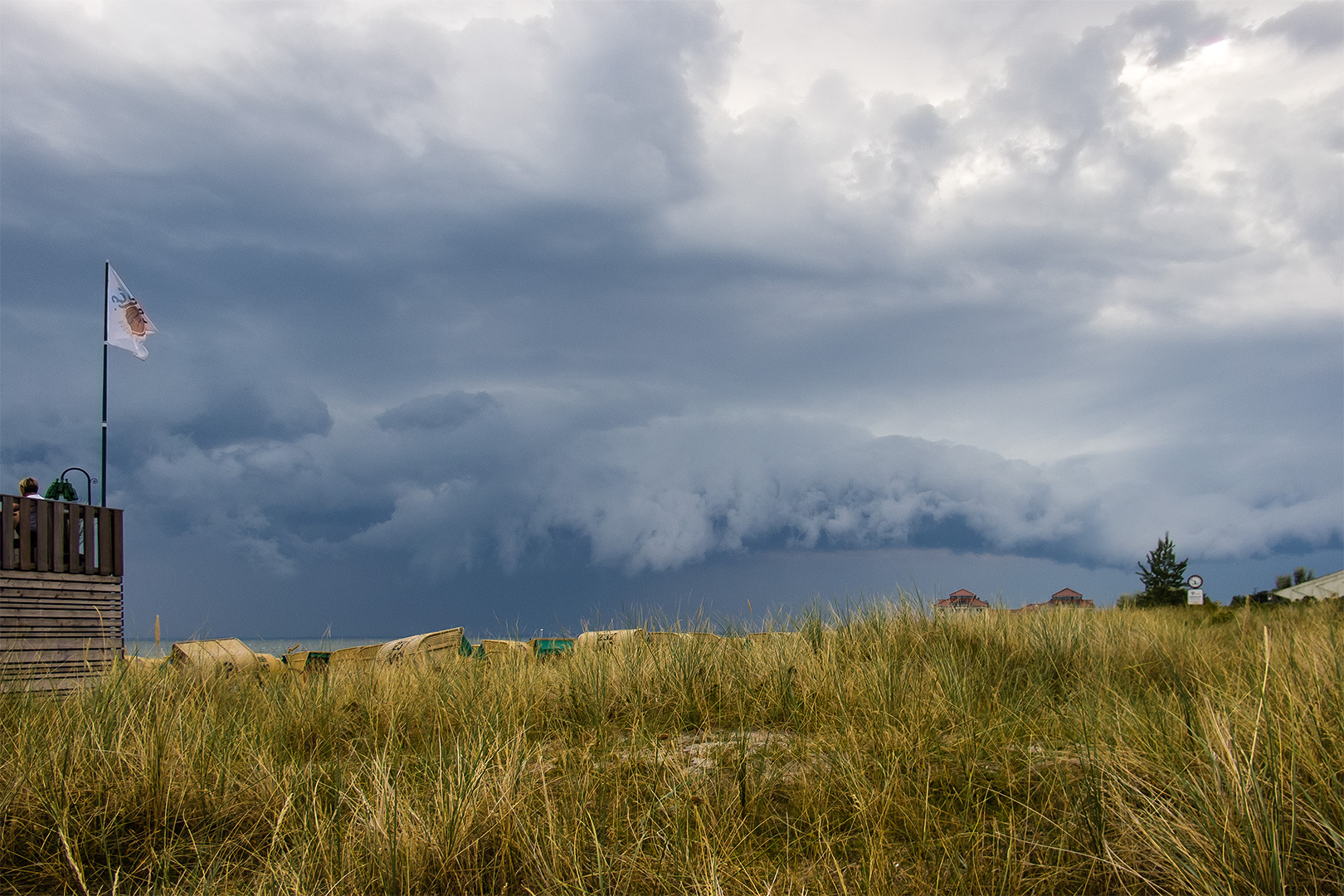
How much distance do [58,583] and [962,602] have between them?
49.8 feet

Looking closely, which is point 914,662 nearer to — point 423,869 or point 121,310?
point 423,869

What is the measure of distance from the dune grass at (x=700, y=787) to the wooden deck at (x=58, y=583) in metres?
8.63

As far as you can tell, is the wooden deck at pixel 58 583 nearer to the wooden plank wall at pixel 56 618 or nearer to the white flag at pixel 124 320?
the wooden plank wall at pixel 56 618

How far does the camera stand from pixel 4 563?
516 inches

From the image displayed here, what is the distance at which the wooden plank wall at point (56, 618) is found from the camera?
13.1 metres

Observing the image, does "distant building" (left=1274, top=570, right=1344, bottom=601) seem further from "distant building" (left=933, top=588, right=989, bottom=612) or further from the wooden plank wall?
the wooden plank wall

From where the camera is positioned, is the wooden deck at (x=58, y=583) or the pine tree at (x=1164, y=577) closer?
the wooden deck at (x=58, y=583)

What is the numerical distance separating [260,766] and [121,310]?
21.1m

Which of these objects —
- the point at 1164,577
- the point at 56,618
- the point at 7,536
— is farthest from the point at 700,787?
the point at 1164,577

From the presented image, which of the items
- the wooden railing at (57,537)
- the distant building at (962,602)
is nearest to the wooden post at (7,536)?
the wooden railing at (57,537)

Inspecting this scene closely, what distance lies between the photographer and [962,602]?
10383mm

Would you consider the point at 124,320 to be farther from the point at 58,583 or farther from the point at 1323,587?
the point at 1323,587

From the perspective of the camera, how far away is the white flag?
67.4 ft

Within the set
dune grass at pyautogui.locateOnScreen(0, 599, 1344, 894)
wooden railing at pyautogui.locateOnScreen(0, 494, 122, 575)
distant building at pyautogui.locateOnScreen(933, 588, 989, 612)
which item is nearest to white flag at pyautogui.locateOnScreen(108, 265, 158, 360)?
wooden railing at pyautogui.locateOnScreen(0, 494, 122, 575)
